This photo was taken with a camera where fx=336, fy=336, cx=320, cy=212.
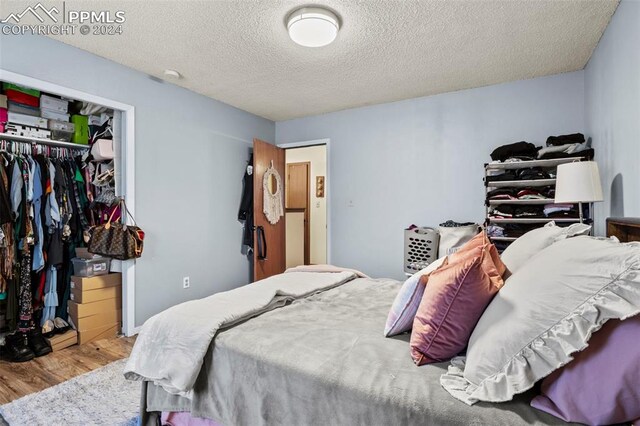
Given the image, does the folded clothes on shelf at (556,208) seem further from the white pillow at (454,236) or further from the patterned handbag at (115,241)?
the patterned handbag at (115,241)

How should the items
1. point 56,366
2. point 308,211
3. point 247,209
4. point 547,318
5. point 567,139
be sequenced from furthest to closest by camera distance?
point 308,211 → point 247,209 → point 567,139 → point 56,366 → point 547,318

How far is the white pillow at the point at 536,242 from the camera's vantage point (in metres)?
1.43

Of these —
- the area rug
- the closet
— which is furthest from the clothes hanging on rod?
the area rug

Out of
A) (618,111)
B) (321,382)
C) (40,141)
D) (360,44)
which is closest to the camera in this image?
(321,382)

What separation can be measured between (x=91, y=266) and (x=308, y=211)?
12.4ft

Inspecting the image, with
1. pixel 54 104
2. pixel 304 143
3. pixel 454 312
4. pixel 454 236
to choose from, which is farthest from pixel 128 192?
pixel 454 236

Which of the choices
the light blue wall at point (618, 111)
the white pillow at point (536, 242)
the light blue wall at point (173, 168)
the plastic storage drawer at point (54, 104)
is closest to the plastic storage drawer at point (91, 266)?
the light blue wall at point (173, 168)

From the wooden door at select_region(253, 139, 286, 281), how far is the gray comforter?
2.50 m

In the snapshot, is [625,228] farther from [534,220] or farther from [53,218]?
[53,218]

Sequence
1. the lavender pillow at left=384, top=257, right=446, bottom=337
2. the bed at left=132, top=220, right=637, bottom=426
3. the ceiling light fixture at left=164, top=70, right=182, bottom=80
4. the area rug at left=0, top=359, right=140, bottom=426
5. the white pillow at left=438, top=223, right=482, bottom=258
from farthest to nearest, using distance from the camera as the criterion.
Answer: the white pillow at left=438, top=223, right=482, bottom=258 < the ceiling light fixture at left=164, top=70, right=182, bottom=80 < the area rug at left=0, top=359, right=140, bottom=426 < the lavender pillow at left=384, top=257, right=446, bottom=337 < the bed at left=132, top=220, right=637, bottom=426

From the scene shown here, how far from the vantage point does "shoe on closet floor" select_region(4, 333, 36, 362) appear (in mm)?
2438

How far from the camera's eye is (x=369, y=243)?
4.02 meters

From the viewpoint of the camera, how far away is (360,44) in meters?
2.52

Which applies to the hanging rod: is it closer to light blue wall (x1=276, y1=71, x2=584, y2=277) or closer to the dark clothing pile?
light blue wall (x1=276, y1=71, x2=584, y2=277)
